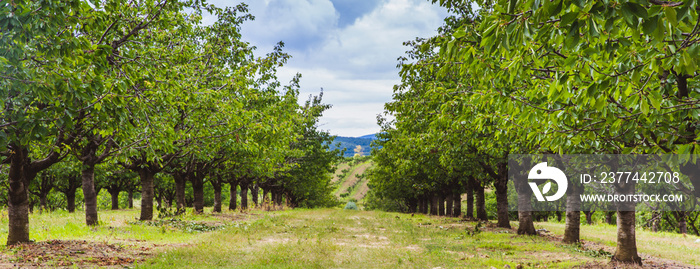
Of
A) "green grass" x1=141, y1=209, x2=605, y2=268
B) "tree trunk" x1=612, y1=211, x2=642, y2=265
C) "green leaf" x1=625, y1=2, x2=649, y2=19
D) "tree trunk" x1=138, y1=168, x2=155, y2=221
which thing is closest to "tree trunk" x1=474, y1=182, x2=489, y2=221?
"green grass" x1=141, y1=209, x2=605, y2=268

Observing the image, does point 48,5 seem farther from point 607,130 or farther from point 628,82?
point 607,130

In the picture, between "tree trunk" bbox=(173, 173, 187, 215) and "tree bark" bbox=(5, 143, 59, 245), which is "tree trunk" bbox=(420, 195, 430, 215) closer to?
"tree trunk" bbox=(173, 173, 187, 215)

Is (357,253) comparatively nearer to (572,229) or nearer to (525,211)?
(572,229)

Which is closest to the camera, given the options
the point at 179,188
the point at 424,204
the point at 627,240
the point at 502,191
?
the point at 627,240

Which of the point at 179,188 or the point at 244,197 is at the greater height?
the point at 179,188

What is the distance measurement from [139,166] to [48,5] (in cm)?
1604

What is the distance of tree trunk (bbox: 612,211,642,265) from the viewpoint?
1158 cm

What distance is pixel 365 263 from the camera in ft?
35.5

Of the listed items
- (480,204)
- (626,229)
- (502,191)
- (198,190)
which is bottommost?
(480,204)

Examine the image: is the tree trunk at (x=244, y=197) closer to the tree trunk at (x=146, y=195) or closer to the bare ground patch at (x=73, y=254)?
the tree trunk at (x=146, y=195)

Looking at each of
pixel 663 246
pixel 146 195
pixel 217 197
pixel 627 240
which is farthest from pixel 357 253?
pixel 217 197

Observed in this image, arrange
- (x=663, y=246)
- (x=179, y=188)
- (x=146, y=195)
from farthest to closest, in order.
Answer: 1. (x=179, y=188)
2. (x=146, y=195)
3. (x=663, y=246)

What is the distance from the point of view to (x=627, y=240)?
1170cm

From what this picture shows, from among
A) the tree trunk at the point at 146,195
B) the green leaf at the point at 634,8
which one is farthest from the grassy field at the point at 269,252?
the green leaf at the point at 634,8
